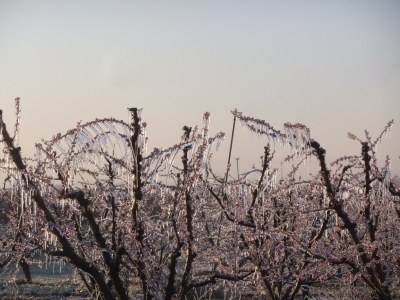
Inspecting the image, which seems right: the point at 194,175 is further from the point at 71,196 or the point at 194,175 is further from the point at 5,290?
the point at 5,290

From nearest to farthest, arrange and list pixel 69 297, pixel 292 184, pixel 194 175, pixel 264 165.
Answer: pixel 194 175
pixel 292 184
pixel 264 165
pixel 69 297

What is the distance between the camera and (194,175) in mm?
4641

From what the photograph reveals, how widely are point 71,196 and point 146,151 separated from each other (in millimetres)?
742

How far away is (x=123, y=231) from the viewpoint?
Answer: 5312 millimetres

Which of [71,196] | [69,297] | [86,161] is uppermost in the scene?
[86,161]

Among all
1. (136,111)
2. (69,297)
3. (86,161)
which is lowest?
(69,297)

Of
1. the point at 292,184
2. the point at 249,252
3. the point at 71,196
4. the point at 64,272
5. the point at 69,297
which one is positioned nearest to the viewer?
the point at 71,196

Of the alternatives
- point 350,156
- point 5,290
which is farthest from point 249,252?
point 5,290

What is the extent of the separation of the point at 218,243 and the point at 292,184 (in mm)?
1629

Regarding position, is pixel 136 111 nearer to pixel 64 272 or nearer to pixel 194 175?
pixel 194 175

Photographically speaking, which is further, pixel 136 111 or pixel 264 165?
Result: pixel 264 165

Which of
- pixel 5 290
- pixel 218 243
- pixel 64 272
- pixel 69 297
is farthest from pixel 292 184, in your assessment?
pixel 64 272

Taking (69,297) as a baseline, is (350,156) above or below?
above

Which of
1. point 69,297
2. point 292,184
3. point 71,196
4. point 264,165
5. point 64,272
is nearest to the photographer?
point 71,196
